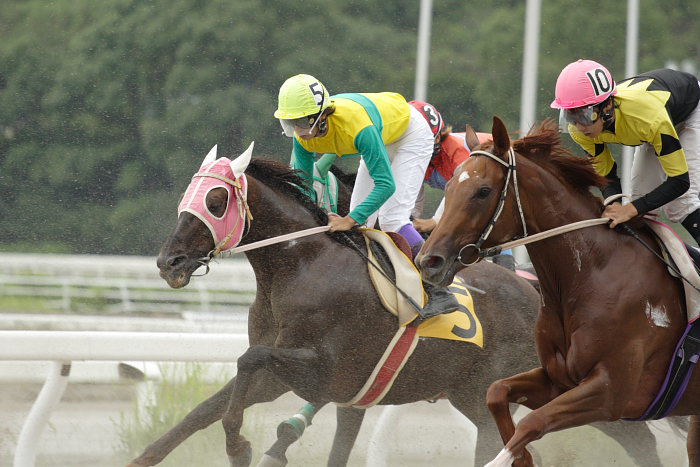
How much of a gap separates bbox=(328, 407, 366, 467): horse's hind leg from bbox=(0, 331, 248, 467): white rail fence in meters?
0.79

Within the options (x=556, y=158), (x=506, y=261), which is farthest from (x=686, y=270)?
(x=506, y=261)

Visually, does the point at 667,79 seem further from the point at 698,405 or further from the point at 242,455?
the point at 242,455

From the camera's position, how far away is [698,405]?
12.9 feet

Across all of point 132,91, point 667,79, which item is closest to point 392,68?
point 132,91

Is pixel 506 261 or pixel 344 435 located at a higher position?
pixel 506 261

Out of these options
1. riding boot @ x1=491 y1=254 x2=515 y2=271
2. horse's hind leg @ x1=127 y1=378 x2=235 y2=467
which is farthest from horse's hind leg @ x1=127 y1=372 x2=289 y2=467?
riding boot @ x1=491 y1=254 x2=515 y2=271

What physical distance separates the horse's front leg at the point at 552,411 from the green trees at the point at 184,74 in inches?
425

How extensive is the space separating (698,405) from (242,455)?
1.87m

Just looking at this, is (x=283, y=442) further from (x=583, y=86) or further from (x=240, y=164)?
(x=583, y=86)

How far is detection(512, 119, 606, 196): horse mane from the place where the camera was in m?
3.79

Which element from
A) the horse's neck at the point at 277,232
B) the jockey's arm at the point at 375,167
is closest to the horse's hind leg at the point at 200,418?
the horse's neck at the point at 277,232

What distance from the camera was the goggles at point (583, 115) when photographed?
3.79 metres

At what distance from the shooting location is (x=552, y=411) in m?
3.52

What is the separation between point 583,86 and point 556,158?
280 mm
